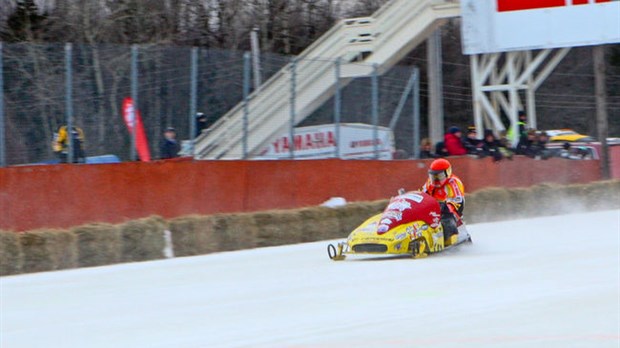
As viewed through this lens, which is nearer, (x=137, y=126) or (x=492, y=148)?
(x=137, y=126)

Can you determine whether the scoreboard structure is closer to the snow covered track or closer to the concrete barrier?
the concrete barrier

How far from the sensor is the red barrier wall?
46.6ft

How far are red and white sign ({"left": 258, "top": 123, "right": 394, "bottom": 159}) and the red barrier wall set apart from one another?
59 cm

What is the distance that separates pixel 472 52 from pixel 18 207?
16712mm

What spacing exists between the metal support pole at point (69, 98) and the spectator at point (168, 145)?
168 cm

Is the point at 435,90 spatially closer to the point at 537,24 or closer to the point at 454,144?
the point at 537,24

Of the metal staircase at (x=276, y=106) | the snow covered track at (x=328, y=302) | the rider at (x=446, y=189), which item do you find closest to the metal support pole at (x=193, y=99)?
the metal staircase at (x=276, y=106)

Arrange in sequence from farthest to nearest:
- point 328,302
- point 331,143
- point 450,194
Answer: point 331,143 → point 450,194 → point 328,302

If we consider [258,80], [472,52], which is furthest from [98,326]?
[472,52]

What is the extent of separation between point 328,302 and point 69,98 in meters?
6.94

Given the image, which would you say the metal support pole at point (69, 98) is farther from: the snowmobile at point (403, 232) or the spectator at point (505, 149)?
the spectator at point (505, 149)

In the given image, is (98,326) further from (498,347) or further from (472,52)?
(472,52)

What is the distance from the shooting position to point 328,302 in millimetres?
9328

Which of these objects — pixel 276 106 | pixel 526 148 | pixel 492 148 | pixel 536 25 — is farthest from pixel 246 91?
pixel 536 25
